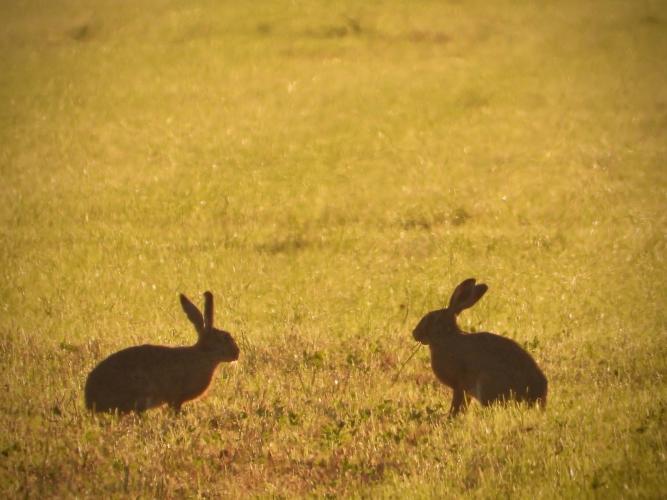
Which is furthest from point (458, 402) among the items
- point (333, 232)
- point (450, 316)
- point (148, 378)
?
point (333, 232)

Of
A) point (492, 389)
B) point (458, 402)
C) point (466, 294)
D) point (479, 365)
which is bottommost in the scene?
point (458, 402)

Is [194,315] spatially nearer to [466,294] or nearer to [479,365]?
[466,294]

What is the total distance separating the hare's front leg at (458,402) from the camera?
8836 millimetres

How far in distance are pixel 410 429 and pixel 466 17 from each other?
26.7 m

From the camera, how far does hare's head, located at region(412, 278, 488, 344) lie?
9211mm

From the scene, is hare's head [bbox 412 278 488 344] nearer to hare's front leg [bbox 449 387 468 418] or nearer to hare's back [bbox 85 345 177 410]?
hare's front leg [bbox 449 387 468 418]

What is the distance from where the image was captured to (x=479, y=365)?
8.68m

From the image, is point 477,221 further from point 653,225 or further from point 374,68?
point 374,68

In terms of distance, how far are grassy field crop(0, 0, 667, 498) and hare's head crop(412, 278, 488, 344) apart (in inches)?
24.7

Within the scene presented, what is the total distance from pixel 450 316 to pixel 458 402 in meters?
0.80

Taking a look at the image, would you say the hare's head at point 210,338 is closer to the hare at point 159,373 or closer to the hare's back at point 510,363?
the hare at point 159,373

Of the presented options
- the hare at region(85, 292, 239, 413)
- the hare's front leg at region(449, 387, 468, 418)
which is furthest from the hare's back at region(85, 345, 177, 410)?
the hare's front leg at region(449, 387, 468, 418)

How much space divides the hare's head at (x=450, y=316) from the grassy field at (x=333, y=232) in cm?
63

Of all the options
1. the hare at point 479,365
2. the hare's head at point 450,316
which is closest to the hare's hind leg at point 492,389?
the hare at point 479,365
